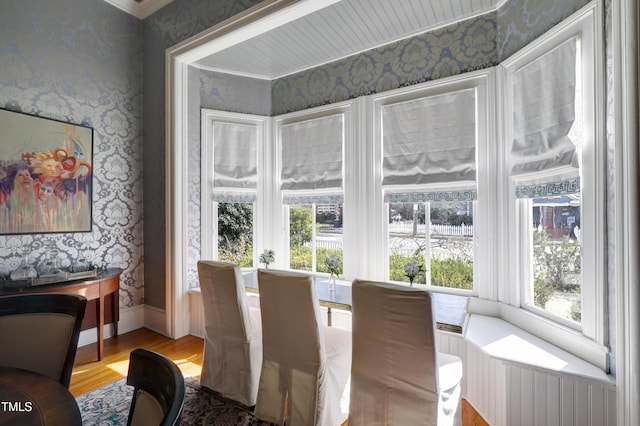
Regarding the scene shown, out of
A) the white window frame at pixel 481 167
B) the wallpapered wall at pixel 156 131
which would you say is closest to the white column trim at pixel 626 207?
the white window frame at pixel 481 167

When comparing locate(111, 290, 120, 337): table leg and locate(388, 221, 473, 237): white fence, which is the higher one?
locate(388, 221, 473, 237): white fence

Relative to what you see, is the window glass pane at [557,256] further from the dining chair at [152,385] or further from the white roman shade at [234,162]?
the white roman shade at [234,162]

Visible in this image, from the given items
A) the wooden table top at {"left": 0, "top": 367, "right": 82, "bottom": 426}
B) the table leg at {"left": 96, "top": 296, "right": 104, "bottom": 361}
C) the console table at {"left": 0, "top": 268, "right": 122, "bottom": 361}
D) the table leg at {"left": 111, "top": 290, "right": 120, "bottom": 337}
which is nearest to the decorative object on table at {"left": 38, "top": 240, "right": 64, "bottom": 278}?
the console table at {"left": 0, "top": 268, "right": 122, "bottom": 361}

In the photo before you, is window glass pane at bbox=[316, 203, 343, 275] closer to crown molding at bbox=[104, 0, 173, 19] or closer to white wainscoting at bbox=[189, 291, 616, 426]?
white wainscoting at bbox=[189, 291, 616, 426]

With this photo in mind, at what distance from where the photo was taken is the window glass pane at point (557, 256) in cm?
197

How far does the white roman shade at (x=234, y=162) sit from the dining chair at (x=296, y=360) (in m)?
1.98

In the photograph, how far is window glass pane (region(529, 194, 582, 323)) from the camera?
1969 millimetres

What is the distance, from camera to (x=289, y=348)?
1903 millimetres

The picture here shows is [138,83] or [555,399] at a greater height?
[138,83]

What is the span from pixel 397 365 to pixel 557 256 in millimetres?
1379

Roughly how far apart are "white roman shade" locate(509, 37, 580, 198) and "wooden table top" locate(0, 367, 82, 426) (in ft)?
8.47

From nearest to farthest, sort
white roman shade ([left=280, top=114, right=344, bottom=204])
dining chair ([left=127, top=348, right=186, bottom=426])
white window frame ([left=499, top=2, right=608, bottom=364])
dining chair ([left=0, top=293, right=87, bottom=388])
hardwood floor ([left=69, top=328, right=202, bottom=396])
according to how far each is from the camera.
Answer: dining chair ([left=127, top=348, right=186, bottom=426]) → dining chair ([left=0, top=293, right=87, bottom=388]) → white window frame ([left=499, top=2, right=608, bottom=364]) → hardwood floor ([left=69, top=328, right=202, bottom=396]) → white roman shade ([left=280, top=114, right=344, bottom=204])

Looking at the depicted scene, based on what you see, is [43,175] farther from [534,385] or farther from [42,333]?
[534,385]

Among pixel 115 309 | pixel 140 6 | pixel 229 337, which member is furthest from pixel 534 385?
pixel 140 6
